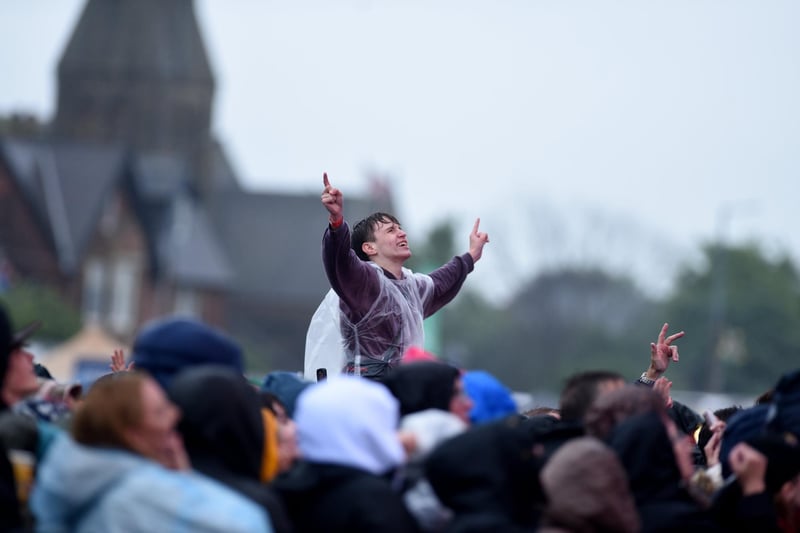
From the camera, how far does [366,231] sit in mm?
8508

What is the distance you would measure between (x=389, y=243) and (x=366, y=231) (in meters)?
0.19

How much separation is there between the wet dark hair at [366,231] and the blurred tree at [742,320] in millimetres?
59553

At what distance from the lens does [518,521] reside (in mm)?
5477

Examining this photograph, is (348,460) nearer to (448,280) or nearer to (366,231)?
(366,231)

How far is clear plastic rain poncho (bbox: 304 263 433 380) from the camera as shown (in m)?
8.20

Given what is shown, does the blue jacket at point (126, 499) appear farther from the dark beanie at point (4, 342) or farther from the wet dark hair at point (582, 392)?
the wet dark hair at point (582, 392)

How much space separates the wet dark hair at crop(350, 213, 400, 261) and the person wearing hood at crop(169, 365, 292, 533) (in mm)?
3091

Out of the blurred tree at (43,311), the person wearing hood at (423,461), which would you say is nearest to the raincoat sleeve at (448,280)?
the person wearing hood at (423,461)

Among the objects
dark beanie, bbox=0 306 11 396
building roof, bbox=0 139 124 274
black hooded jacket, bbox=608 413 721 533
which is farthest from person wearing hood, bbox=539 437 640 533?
building roof, bbox=0 139 124 274

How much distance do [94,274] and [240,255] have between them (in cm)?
3173

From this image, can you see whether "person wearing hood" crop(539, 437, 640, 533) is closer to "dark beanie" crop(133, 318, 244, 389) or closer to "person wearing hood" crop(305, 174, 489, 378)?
"dark beanie" crop(133, 318, 244, 389)

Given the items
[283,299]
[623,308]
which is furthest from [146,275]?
[623,308]

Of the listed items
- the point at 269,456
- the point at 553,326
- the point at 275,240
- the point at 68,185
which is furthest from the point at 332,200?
the point at 275,240

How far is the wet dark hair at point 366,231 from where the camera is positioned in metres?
8.49
